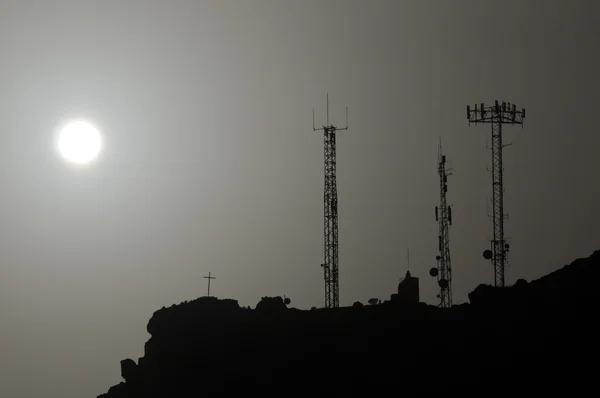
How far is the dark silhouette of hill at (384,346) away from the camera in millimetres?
52344

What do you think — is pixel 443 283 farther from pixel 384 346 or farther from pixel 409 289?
pixel 384 346

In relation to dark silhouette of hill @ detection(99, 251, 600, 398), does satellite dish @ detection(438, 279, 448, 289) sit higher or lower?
higher

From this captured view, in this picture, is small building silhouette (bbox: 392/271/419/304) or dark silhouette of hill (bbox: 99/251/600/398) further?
small building silhouette (bbox: 392/271/419/304)

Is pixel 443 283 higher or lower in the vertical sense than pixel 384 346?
higher

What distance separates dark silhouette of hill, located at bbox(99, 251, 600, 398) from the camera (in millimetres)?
52344

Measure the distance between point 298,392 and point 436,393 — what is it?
31.0 feet

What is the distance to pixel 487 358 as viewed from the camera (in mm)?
55125

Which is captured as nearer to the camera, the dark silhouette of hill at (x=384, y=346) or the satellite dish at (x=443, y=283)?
the dark silhouette of hill at (x=384, y=346)

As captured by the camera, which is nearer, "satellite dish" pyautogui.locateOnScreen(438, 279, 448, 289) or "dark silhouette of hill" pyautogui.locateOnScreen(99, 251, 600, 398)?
"dark silhouette of hill" pyautogui.locateOnScreen(99, 251, 600, 398)

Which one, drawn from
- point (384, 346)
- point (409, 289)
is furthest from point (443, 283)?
point (384, 346)

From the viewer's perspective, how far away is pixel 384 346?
198 ft

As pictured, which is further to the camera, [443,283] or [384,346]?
[443,283]

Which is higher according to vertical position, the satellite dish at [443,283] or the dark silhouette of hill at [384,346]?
the satellite dish at [443,283]

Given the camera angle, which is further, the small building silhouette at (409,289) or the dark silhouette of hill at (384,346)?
the small building silhouette at (409,289)
